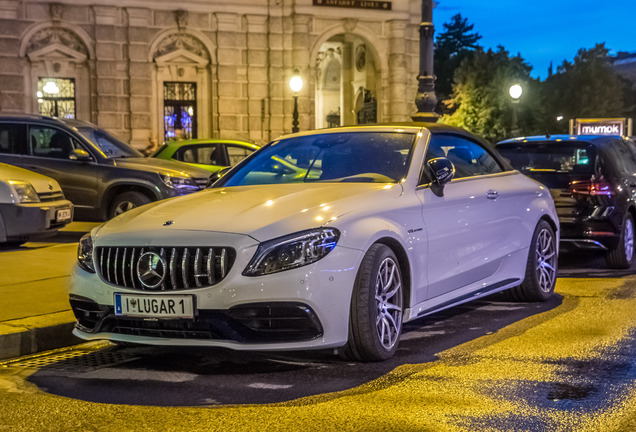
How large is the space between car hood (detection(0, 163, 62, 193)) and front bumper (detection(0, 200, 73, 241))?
0.21 m

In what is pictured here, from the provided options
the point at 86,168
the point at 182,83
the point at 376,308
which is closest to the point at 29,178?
the point at 86,168

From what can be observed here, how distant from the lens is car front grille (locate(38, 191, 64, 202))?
39.4 feet

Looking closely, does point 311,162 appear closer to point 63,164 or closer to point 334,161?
point 334,161

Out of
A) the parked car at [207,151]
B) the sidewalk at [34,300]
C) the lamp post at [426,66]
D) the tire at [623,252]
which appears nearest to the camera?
the sidewalk at [34,300]

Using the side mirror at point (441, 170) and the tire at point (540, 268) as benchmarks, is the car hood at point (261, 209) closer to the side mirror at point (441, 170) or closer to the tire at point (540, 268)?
the side mirror at point (441, 170)

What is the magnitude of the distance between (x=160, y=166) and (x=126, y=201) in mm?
718

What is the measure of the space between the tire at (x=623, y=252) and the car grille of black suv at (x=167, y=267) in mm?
6673

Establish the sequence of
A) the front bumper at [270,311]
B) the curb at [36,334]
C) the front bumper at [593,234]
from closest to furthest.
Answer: the front bumper at [270,311]
the curb at [36,334]
the front bumper at [593,234]

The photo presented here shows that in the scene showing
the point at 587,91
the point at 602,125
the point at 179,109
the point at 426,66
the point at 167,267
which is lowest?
the point at 167,267

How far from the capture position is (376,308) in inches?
237

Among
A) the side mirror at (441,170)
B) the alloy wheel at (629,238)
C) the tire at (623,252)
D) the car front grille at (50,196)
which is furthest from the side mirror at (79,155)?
the side mirror at (441,170)

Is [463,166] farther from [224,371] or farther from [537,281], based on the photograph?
[224,371]

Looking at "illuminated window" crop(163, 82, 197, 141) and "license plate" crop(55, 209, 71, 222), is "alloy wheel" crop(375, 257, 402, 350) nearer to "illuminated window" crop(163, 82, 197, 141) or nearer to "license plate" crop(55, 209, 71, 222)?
"license plate" crop(55, 209, 71, 222)

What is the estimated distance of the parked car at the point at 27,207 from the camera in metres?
11.5
